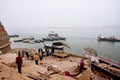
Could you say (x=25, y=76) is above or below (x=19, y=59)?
below

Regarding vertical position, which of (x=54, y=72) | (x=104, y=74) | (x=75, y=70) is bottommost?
(x=104, y=74)

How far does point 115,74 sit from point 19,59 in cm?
1351

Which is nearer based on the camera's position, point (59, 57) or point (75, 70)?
point (75, 70)

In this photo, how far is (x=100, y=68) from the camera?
18.8 m

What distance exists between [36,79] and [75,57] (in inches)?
434

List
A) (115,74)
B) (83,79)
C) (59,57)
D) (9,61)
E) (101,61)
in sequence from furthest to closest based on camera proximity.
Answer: (101,61), (59,57), (115,74), (9,61), (83,79)

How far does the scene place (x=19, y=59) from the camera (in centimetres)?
898

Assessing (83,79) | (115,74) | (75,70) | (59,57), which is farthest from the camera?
(59,57)

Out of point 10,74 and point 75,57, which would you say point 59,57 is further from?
point 10,74

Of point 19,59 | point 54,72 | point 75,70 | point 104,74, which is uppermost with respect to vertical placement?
point 19,59

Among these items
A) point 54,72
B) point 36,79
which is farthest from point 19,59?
point 54,72

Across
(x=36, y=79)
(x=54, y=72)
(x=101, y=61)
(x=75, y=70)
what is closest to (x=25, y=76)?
(x=36, y=79)

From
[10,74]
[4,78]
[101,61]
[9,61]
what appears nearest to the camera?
[4,78]

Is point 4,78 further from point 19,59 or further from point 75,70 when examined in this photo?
point 75,70
